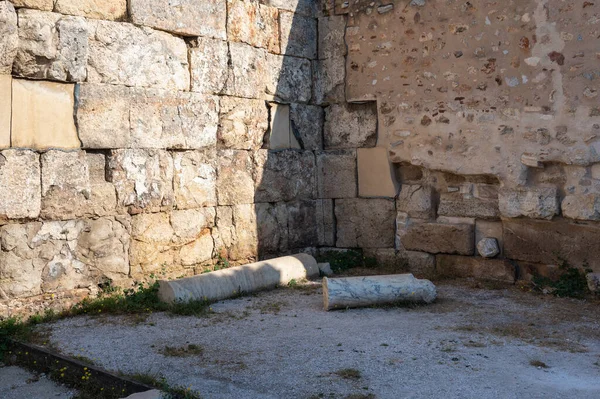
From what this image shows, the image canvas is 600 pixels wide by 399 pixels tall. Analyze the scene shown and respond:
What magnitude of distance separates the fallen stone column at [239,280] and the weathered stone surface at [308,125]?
1617 mm

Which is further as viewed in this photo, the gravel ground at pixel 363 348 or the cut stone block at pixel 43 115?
the cut stone block at pixel 43 115

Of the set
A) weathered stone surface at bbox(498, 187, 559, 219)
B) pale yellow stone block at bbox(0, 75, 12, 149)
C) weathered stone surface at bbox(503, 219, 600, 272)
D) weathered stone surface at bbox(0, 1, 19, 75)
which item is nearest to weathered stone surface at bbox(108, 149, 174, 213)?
pale yellow stone block at bbox(0, 75, 12, 149)

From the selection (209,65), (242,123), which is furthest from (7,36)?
(242,123)

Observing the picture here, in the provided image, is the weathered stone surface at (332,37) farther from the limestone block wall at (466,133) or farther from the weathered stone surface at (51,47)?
the weathered stone surface at (51,47)

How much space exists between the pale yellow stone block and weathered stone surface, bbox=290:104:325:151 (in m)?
3.72

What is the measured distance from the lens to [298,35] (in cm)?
894

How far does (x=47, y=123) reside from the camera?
20.7ft

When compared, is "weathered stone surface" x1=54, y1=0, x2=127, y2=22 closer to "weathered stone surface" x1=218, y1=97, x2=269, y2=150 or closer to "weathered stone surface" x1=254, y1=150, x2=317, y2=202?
"weathered stone surface" x1=218, y1=97, x2=269, y2=150

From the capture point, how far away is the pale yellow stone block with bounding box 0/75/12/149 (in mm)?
5992

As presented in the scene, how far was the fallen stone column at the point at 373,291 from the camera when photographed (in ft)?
21.5

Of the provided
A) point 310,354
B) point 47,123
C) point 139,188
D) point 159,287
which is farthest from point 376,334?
point 47,123

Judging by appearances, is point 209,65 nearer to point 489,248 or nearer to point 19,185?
point 19,185

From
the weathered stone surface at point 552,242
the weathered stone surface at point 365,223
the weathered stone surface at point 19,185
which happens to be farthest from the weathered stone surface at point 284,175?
the weathered stone surface at point 19,185

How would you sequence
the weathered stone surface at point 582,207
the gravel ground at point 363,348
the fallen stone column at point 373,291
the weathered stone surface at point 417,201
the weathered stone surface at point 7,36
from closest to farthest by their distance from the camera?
Answer: the gravel ground at point 363,348
the weathered stone surface at point 7,36
the fallen stone column at point 373,291
the weathered stone surface at point 582,207
the weathered stone surface at point 417,201
